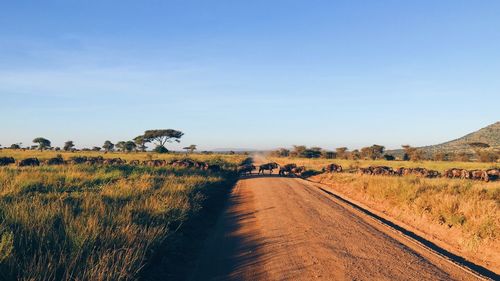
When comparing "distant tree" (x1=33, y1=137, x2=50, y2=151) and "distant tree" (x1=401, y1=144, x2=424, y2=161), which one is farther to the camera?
"distant tree" (x1=33, y1=137, x2=50, y2=151)

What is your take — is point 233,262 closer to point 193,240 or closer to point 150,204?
point 193,240

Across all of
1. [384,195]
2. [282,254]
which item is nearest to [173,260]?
[282,254]

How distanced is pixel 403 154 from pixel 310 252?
310ft

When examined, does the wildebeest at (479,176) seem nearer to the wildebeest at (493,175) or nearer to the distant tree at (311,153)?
the wildebeest at (493,175)

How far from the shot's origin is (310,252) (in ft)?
27.2

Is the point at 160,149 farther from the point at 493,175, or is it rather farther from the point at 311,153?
the point at 493,175

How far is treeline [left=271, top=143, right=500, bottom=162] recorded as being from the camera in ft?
232

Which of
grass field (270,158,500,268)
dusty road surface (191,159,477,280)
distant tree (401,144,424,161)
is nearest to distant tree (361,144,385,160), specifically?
distant tree (401,144,424,161)

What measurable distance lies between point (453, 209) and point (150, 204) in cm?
993

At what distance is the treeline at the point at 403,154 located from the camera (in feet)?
232

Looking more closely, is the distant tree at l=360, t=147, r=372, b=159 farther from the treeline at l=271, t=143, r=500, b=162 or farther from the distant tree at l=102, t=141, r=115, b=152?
the distant tree at l=102, t=141, r=115, b=152

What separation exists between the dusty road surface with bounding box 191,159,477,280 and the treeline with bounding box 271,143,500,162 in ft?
215

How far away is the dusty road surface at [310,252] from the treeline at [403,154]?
215 feet

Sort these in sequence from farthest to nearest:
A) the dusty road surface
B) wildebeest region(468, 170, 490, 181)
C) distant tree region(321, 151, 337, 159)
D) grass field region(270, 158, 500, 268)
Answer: distant tree region(321, 151, 337, 159) → wildebeest region(468, 170, 490, 181) → grass field region(270, 158, 500, 268) → the dusty road surface
